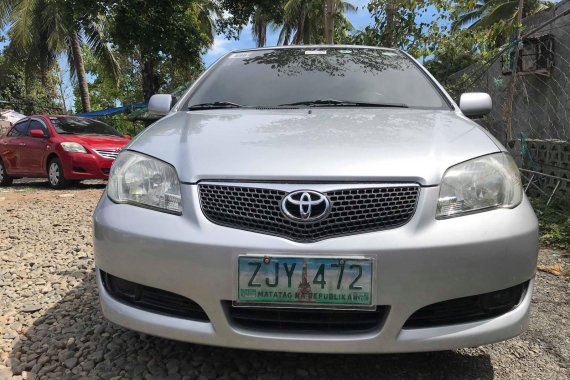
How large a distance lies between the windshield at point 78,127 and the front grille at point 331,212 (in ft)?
25.6

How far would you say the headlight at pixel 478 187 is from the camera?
178cm

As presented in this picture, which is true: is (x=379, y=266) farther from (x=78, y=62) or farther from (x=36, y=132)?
(x=78, y=62)

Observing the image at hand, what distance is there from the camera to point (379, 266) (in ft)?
5.34

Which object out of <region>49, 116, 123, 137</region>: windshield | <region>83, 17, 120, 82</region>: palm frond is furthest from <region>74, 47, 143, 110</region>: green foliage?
<region>49, 116, 123, 137</region>: windshield

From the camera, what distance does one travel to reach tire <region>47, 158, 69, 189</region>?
27.0ft

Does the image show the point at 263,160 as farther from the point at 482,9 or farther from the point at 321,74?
the point at 482,9

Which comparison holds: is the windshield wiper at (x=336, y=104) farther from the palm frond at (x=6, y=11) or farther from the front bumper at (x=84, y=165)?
the palm frond at (x=6, y=11)

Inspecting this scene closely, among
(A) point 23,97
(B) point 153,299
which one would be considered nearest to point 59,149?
(B) point 153,299

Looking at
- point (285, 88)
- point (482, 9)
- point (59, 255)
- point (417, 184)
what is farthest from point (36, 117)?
point (482, 9)

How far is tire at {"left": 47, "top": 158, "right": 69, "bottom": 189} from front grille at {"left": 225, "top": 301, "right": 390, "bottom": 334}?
7368 millimetres

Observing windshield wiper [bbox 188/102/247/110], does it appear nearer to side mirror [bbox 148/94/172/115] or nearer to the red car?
side mirror [bbox 148/94/172/115]

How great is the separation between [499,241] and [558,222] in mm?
3319

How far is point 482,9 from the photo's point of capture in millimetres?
27453

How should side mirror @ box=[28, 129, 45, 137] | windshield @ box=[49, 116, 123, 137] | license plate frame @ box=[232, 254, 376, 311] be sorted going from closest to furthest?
license plate frame @ box=[232, 254, 376, 311] → side mirror @ box=[28, 129, 45, 137] → windshield @ box=[49, 116, 123, 137]
